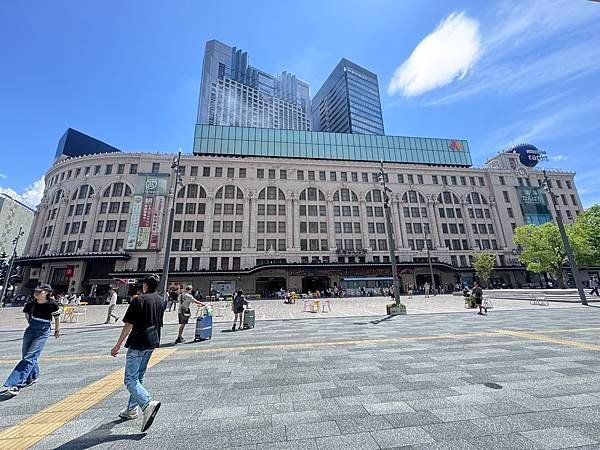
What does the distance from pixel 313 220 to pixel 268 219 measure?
26.3 ft

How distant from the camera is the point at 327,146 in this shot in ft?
189

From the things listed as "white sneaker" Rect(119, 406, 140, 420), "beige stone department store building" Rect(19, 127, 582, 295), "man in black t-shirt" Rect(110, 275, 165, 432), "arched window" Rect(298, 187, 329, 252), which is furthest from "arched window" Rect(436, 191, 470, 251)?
"white sneaker" Rect(119, 406, 140, 420)

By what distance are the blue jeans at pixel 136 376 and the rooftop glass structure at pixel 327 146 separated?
5373cm

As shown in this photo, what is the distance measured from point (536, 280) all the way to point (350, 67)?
98.2 m

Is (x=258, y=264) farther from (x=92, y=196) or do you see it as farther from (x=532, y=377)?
(x=532, y=377)

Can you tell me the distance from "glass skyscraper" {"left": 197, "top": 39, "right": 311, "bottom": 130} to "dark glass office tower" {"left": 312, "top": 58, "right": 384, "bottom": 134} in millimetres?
21186

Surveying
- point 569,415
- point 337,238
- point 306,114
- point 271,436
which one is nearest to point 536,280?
point 337,238

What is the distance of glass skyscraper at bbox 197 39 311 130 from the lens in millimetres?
107750

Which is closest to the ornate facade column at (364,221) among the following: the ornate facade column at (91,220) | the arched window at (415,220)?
the arched window at (415,220)

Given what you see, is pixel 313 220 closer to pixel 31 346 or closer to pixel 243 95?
pixel 31 346

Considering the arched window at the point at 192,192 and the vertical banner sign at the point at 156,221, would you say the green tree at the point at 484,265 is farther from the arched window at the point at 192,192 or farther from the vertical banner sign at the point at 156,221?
the vertical banner sign at the point at 156,221

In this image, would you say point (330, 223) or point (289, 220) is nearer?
point (289, 220)

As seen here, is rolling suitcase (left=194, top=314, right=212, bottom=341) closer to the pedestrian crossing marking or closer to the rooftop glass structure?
the pedestrian crossing marking

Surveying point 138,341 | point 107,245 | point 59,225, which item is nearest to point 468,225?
point 138,341
